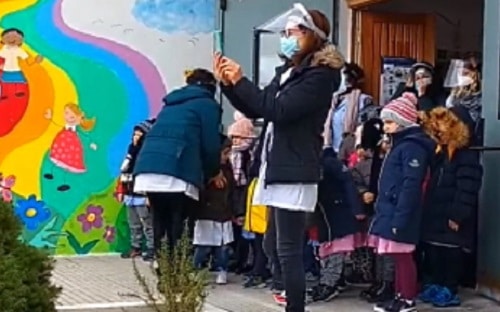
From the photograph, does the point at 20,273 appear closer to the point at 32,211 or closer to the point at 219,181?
the point at 219,181

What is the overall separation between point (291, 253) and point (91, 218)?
200 inches

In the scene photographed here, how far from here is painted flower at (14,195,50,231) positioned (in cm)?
1055

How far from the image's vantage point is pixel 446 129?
7.76m

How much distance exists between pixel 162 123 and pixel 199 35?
121 inches

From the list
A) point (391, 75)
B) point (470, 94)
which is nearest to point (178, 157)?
point (470, 94)

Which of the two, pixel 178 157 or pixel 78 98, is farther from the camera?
pixel 78 98

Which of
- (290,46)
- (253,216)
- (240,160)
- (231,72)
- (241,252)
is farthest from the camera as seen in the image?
(241,252)

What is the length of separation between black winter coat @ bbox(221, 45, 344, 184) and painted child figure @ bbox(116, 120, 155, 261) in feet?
13.6

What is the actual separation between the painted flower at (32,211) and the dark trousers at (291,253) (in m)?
Result: 4.95

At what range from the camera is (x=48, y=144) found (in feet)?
34.9

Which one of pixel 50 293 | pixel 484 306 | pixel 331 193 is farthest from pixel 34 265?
pixel 484 306

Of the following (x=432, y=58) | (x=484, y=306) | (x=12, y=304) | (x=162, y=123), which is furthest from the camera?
(x=432, y=58)

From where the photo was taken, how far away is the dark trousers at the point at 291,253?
616cm

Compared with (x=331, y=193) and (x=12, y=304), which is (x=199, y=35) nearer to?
(x=331, y=193)
